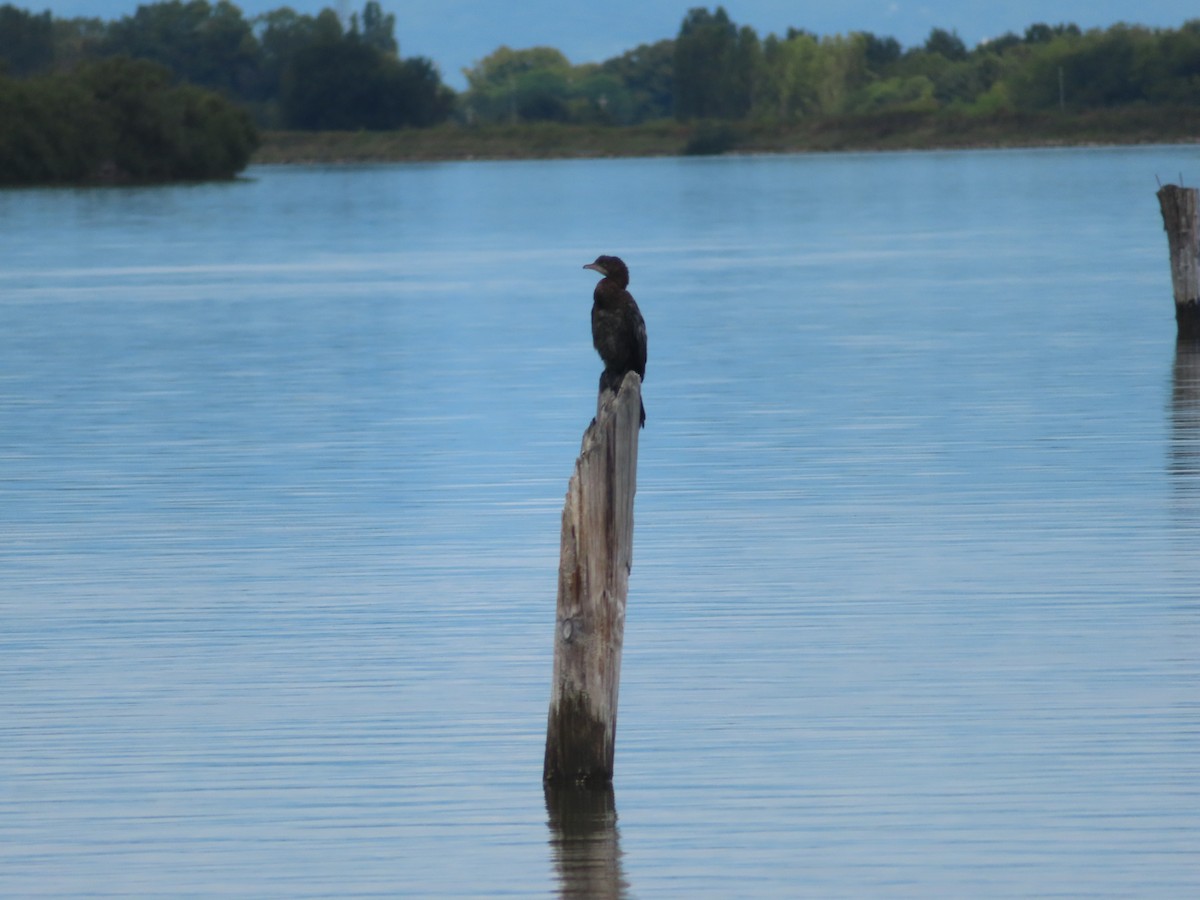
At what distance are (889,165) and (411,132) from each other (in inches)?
1854

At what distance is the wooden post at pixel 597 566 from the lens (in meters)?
6.79

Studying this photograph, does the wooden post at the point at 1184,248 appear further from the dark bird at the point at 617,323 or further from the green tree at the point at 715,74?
the green tree at the point at 715,74

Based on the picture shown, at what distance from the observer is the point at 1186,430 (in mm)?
14875

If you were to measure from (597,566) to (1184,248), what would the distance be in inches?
529

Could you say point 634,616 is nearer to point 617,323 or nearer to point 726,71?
point 617,323

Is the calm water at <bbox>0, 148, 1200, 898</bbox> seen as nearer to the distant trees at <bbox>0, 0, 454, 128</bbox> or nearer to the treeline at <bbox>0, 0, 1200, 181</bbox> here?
the treeline at <bbox>0, 0, 1200, 181</bbox>

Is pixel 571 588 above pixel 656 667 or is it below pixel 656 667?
above

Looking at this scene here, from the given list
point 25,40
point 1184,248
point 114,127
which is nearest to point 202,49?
point 25,40

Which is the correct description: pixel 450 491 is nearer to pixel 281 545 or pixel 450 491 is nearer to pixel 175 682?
pixel 281 545

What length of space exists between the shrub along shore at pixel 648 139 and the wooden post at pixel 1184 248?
4802 inches

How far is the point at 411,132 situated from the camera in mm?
153000

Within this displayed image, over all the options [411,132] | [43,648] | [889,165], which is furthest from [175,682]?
[411,132]

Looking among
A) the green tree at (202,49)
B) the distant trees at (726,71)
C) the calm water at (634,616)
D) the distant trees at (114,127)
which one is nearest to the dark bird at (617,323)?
the calm water at (634,616)

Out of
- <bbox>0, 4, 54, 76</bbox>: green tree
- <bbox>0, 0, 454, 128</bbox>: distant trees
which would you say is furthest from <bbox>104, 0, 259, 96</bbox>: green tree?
<bbox>0, 4, 54, 76</bbox>: green tree
